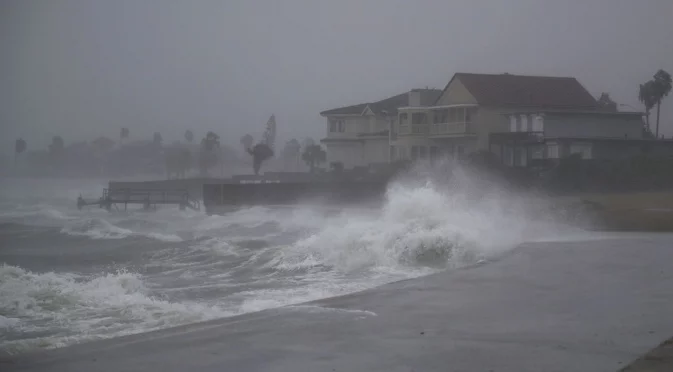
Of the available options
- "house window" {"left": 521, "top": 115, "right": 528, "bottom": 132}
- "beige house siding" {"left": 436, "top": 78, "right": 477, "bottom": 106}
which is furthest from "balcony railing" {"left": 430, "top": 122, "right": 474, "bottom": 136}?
"house window" {"left": 521, "top": 115, "right": 528, "bottom": 132}

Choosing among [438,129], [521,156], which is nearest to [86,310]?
[521,156]

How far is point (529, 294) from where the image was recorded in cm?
1176

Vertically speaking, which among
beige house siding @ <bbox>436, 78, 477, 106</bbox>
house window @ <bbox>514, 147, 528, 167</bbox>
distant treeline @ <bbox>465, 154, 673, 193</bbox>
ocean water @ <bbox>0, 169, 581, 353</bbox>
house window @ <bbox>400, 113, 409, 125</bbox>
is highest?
beige house siding @ <bbox>436, 78, 477, 106</bbox>

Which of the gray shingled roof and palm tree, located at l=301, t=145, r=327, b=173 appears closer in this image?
the gray shingled roof

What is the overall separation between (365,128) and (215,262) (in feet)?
121

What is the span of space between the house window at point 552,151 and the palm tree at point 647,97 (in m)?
9.89

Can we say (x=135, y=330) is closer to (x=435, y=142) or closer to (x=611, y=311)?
(x=611, y=311)

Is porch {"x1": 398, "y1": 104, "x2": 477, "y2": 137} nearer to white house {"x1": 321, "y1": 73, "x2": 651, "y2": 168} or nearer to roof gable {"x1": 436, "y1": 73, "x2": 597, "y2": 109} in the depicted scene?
white house {"x1": 321, "y1": 73, "x2": 651, "y2": 168}

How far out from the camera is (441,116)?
48.6 meters

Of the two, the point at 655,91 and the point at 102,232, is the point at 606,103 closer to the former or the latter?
the point at 655,91

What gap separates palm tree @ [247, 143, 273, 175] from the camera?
71.4 meters

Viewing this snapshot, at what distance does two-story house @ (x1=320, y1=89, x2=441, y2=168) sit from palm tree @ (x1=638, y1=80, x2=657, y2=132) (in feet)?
40.7

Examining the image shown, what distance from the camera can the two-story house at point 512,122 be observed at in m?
42.3

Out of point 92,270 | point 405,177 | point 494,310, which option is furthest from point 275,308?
point 405,177
